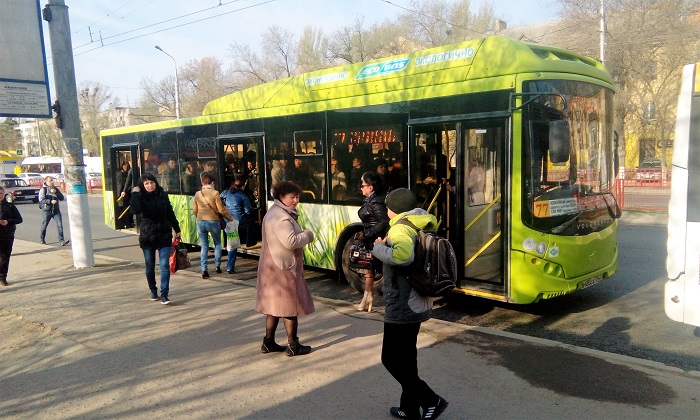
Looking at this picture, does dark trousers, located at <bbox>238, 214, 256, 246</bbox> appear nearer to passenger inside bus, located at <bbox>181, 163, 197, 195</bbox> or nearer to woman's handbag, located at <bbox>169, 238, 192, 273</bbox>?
passenger inside bus, located at <bbox>181, 163, 197, 195</bbox>

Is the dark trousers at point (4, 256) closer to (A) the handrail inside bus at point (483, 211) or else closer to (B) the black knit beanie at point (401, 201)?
(A) the handrail inside bus at point (483, 211)

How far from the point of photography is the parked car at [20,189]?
3312 centimetres

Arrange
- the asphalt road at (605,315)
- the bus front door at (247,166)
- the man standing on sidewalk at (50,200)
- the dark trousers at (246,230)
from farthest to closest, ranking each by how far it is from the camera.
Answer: the man standing on sidewalk at (50,200) < the dark trousers at (246,230) < the bus front door at (247,166) < the asphalt road at (605,315)

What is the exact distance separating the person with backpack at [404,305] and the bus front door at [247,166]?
19.4ft

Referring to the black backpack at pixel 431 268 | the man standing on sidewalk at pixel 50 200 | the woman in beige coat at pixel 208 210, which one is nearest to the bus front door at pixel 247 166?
the woman in beige coat at pixel 208 210

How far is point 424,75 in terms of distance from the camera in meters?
6.99

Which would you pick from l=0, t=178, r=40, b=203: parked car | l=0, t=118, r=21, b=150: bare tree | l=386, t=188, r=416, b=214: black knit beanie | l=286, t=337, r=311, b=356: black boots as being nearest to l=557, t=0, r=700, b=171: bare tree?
l=286, t=337, r=311, b=356: black boots

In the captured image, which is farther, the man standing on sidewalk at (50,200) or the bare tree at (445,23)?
the bare tree at (445,23)

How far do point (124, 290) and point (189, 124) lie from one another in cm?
391

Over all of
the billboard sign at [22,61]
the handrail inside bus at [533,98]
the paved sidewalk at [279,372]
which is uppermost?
the billboard sign at [22,61]

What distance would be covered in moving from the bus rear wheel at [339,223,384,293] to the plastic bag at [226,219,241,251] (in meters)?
2.07

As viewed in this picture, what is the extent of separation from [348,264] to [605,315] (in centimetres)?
348

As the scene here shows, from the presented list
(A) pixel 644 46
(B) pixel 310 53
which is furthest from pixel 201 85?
(A) pixel 644 46

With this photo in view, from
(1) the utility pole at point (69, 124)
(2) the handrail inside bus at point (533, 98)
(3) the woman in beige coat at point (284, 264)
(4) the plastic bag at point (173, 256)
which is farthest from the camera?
(1) the utility pole at point (69, 124)
